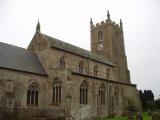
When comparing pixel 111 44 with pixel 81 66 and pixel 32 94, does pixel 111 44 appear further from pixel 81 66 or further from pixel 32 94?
pixel 32 94

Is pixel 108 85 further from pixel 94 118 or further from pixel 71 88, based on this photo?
pixel 71 88

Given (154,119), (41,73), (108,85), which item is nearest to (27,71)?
(41,73)

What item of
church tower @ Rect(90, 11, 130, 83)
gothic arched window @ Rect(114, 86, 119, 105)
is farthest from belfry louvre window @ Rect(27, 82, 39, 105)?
→ church tower @ Rect(90, 11, 130, 83)

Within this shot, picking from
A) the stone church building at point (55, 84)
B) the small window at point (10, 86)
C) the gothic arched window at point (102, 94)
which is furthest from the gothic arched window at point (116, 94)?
the small window at point (10, 86)

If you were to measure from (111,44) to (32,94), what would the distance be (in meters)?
27.3

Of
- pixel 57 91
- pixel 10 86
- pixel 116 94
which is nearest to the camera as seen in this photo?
pixel 10 86

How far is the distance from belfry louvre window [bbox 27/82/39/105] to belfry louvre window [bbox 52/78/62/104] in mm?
2561

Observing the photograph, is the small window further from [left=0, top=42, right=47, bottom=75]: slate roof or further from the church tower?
the church tower

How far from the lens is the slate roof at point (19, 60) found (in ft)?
99.3

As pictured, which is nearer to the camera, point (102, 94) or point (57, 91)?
point (57, 91)

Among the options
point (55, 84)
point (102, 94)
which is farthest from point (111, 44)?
point (55, 84)

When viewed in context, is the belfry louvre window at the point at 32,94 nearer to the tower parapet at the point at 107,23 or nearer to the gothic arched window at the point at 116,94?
the gothic arched window at the point at 116,94

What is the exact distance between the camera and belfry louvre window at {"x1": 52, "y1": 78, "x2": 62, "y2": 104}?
3138 cm

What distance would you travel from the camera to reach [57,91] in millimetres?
31828
